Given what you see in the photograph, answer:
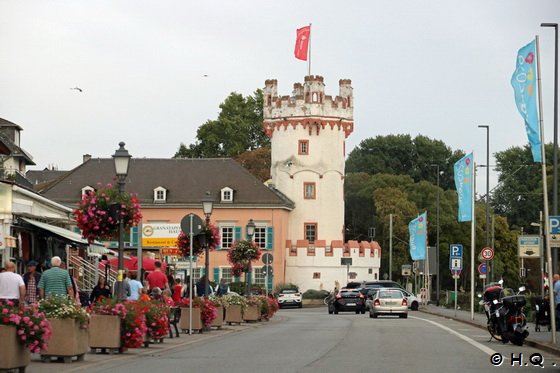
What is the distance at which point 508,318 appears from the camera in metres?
28.7

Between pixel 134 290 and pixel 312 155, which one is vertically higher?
pixel 312 155

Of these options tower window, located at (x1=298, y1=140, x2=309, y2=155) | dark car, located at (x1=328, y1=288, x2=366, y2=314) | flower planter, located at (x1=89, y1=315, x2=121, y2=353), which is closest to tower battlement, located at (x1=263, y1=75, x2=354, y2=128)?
tower window, located at (x1=298, y1=140, x2=309, y2=155)

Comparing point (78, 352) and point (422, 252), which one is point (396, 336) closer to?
point (78, 352)

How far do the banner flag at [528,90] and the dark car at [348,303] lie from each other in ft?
121

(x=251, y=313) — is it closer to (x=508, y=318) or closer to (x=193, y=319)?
(x=193, y=319)

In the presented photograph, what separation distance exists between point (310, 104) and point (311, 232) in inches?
417

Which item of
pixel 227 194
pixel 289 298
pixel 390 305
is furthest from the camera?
pixel 227 194

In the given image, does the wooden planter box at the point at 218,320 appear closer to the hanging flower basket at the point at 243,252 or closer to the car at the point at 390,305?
the hanging flower basket at the point at 243,252

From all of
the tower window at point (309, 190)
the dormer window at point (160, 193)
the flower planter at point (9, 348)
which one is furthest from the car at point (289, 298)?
the flower planter at point (9, 348)

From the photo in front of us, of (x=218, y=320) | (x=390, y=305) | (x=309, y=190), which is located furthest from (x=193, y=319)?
(x=309, y=190)

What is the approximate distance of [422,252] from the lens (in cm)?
6494

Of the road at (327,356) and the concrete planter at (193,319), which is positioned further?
the concrete planter at (193,319)

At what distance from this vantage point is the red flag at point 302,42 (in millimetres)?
90625

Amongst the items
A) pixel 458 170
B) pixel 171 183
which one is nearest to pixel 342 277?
pixel 171 183
